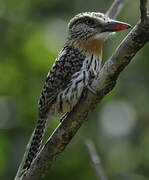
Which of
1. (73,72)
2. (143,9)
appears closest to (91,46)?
(73,72)

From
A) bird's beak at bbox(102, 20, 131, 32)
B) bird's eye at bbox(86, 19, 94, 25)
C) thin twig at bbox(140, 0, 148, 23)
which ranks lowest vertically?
bird's beak at bbox(102, 20, 131, 32)

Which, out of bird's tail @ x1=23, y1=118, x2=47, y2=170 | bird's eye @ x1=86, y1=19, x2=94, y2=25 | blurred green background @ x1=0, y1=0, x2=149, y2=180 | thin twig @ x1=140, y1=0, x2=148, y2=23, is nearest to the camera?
thin twig @ x1=140, y1=0, x2=148, y2=23

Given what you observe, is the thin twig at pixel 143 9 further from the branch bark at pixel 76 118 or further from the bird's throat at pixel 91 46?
the bird's throat at pixel 91 46

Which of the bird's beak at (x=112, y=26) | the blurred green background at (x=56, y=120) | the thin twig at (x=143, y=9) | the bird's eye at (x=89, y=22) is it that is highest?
the thin twig at (x=143, y=9)

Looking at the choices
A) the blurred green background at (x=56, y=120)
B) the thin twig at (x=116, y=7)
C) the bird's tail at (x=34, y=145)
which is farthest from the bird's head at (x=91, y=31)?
the bird's tail at (x=34, y=145)

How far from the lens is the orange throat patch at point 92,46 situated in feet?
19.7

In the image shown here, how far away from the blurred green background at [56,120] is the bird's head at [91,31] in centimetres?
65

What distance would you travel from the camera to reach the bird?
557 centimetres

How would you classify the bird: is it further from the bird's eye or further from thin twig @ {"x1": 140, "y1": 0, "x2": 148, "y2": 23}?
thin twig @ {"x1": 140, "y1": 0, "x2": 148, "y2": 23}

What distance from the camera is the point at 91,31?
6.18 meters

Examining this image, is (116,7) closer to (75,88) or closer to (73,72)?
(73,72)

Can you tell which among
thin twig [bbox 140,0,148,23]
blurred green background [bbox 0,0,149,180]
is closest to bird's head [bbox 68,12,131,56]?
blurred green background [bbox 0,0,149,180]

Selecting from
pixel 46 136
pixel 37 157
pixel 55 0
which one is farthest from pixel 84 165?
pixel 55 0

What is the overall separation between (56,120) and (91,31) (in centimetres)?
126
